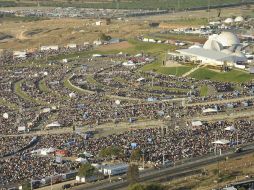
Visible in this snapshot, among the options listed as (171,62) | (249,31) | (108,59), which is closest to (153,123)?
(171,62)

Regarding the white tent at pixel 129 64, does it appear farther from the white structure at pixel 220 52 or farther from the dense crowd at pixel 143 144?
the dense crowd at pixel 143 144

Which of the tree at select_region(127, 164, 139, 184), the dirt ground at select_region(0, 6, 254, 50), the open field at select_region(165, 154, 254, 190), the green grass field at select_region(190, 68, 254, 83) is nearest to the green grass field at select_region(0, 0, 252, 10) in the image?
the dirt ground at select_region(0, 6, 254, 50)

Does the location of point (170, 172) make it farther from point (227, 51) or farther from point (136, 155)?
point (227, 51)

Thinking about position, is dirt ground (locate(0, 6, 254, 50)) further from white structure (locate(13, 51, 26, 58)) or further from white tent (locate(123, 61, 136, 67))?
white tent (locate(123, 61, 136, 67))

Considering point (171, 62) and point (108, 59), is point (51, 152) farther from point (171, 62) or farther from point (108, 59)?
point (108, 59)

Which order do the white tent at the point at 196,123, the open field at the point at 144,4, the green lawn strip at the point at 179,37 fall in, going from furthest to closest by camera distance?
the open field at the point at 144,4
the green lawn strip at the point at 179,37
the white tent at the point at 196,123

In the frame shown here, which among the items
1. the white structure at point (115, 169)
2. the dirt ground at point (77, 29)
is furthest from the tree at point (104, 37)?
the white structure at point (115, 169)
